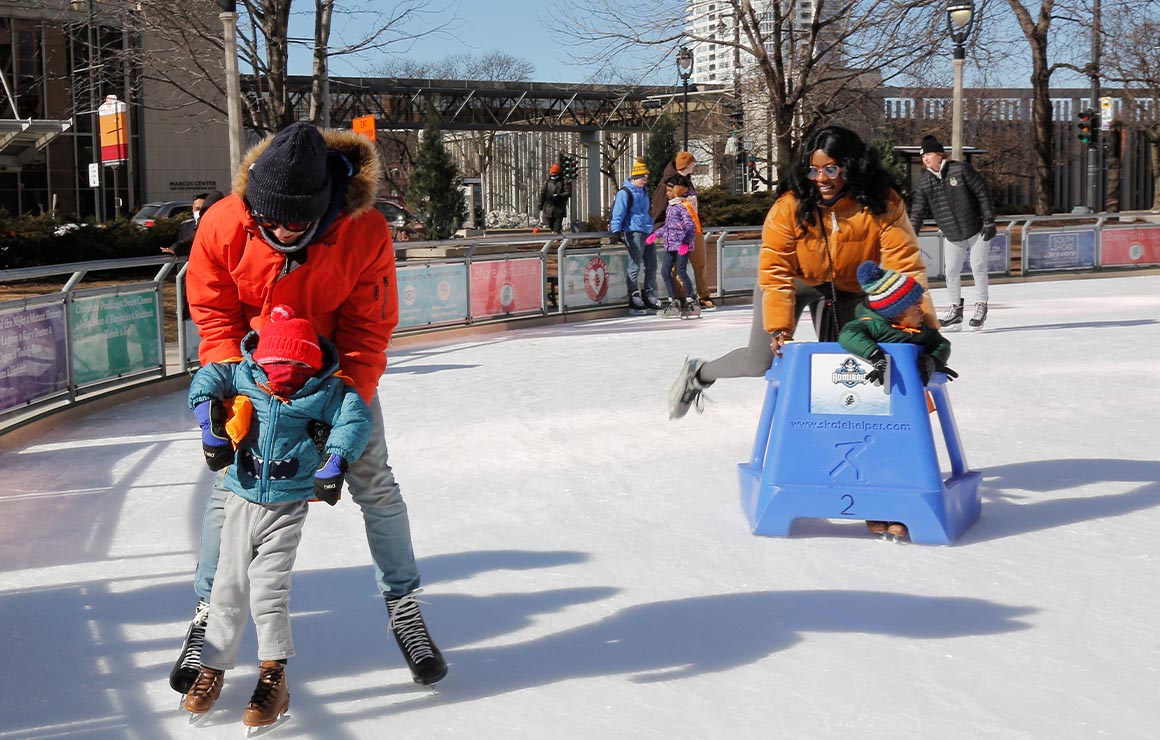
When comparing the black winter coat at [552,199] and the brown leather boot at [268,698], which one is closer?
the brown leather boot at [268,698]

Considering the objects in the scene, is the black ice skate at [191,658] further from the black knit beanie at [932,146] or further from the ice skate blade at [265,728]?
the black knit beanie at [932,146]

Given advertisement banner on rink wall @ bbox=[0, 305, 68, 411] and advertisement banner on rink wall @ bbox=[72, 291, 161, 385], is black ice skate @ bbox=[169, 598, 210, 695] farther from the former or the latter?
advertisement banner on rink wall @ bbox=[72, 291, 161, 385]

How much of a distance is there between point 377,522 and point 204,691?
0.60 meters

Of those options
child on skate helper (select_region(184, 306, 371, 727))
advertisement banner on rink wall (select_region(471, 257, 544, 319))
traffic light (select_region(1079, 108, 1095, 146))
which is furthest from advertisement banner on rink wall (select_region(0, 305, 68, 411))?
traffic light (select_region(1079, 108, 1095, 146))

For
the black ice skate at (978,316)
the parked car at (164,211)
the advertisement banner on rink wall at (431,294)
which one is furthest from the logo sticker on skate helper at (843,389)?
the parked car at (164,211)

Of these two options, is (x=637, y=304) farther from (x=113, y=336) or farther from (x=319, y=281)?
(x=319, y=281)

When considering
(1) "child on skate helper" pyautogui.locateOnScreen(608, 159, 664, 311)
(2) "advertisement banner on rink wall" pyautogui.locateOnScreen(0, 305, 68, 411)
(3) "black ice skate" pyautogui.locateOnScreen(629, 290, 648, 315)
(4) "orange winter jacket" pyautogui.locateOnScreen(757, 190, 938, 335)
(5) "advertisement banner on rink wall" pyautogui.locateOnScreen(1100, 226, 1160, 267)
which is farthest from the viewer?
(5) "advertisement banner on rink wall" pyautogui.locateOnScreen(1100, 226, 1160, 267)

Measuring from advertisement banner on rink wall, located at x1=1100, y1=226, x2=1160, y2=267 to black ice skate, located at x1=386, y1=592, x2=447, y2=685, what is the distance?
760 inches

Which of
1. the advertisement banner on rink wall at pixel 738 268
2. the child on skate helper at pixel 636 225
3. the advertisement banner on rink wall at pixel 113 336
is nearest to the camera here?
the advertisement banner on rink wall at pixel 113 336

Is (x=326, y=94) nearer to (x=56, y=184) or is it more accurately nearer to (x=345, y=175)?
(x=345, y=175)

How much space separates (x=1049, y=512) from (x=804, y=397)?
1.27 meters

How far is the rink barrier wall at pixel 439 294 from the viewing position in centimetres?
786

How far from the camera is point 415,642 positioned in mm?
3436

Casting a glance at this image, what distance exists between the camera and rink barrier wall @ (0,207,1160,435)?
786 centimetres
